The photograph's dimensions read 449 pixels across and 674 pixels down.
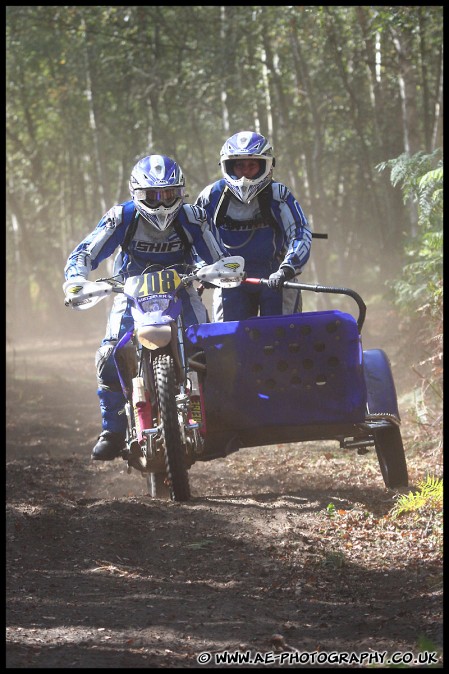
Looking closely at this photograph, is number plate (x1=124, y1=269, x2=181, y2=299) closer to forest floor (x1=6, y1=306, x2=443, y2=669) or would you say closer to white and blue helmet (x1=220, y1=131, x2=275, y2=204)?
white and blue helmet (x1=220, y1=131, x2=275, y2=204)

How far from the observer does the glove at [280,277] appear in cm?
814

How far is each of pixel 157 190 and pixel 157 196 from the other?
0.16ft

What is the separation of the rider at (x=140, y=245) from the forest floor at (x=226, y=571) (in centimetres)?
90

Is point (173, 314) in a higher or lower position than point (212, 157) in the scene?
lower

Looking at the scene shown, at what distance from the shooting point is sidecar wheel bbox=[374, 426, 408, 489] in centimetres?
822

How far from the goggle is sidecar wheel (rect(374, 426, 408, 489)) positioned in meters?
2.46

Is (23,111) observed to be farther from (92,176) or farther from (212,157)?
(212,157)

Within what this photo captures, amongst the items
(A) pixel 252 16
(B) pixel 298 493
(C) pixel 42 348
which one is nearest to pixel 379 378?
(B) pixel 298 493

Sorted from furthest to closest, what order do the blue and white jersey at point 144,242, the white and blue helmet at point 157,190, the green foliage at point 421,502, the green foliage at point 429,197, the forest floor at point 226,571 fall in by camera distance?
the green foliage at point 429,197
the blue and white jersey at point 144,242
the white and blue helmet at point 157,190
the green foliage at point 421,502
the forest floor at point 226,571

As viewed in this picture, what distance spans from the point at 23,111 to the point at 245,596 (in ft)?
125

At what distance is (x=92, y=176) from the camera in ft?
146

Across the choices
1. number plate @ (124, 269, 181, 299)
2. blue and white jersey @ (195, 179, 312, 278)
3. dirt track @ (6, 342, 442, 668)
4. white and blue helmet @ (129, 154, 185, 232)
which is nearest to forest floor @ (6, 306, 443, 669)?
dirt track @ (6, 342, 442, 668)

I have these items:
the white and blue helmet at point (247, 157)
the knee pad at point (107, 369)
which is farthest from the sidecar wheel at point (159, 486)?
the white and blue helmet at point (247, 157)

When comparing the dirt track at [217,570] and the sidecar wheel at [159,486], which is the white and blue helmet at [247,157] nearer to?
the sidecar wheel at [159,486]
